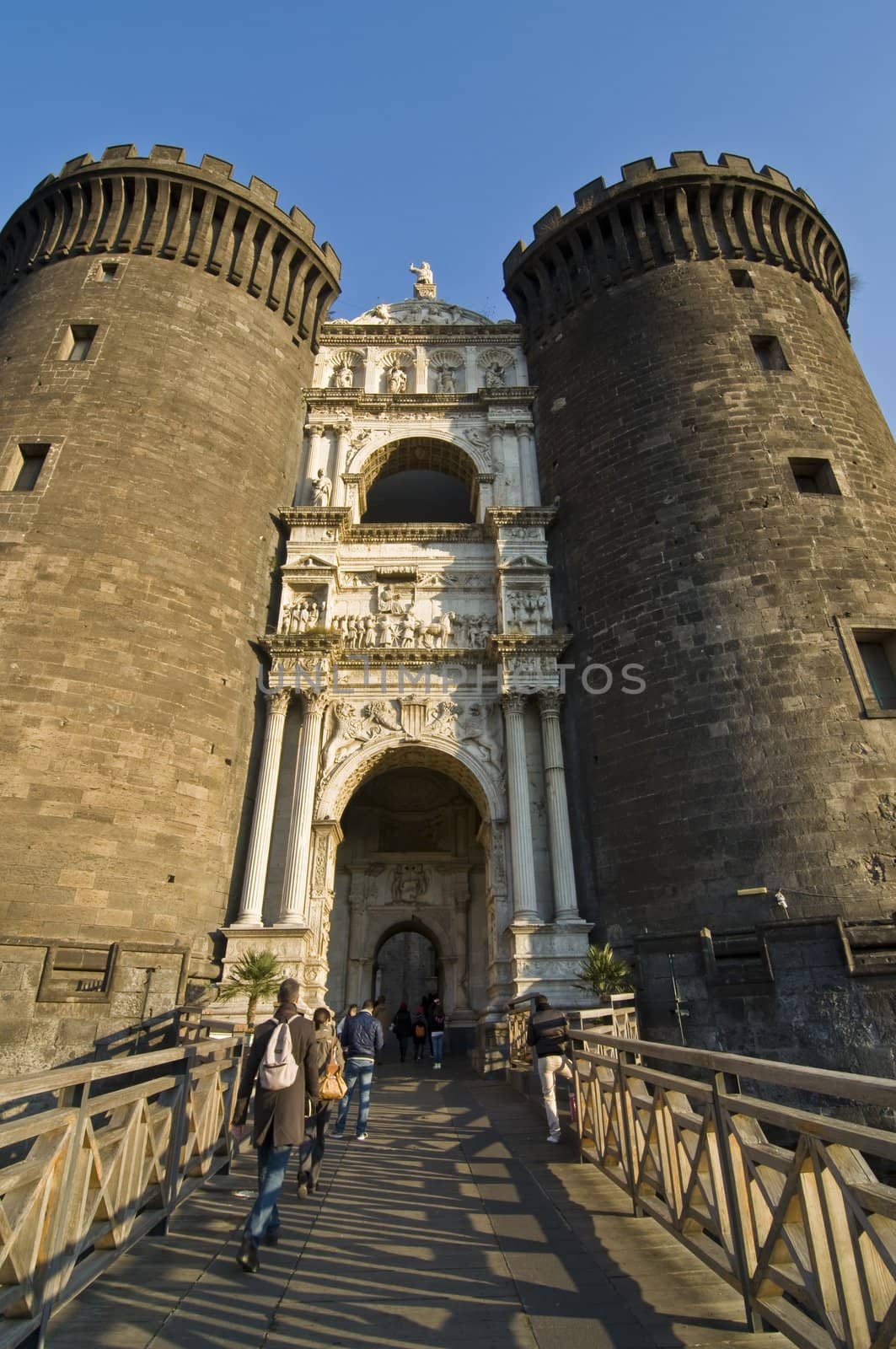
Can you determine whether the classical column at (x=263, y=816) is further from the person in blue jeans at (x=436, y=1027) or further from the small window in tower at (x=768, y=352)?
the small window in tower at (x=768, y=352)

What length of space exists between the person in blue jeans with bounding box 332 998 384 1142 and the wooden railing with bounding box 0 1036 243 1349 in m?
2.48

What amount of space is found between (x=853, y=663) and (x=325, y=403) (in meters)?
14.9

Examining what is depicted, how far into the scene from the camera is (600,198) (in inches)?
787

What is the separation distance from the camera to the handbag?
6.05 m

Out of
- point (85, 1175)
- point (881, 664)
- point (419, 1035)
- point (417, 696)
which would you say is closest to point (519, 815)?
point (417, 696)

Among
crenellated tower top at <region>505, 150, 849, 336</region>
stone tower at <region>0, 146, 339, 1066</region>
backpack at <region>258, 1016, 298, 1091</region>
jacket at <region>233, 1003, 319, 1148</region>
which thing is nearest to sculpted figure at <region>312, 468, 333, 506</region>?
stone tower at <region>0, 146, 339, 1066</region>

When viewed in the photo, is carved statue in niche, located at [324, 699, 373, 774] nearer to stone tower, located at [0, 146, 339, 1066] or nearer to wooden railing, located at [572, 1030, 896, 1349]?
stone tower, located at [0, 146, 339, 1066]

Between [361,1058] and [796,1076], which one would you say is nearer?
[796,1076]

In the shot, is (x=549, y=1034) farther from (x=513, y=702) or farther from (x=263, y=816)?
(x=513, y=702)

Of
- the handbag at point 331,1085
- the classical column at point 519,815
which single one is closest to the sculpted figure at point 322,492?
the classical column at point 519,815

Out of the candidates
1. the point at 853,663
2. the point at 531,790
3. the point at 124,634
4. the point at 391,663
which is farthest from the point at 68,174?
the point at 853,663

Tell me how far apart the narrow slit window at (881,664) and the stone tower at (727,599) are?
55mm

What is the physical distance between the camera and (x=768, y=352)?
58.9 feet

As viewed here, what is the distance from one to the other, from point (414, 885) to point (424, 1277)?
15807 mm
